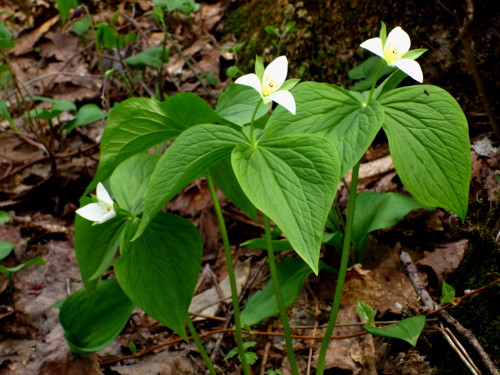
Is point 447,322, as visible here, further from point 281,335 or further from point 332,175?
point 332,175

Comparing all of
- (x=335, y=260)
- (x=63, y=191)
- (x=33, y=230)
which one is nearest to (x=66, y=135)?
(x=63, y=191)

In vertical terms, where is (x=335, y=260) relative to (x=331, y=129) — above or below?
below

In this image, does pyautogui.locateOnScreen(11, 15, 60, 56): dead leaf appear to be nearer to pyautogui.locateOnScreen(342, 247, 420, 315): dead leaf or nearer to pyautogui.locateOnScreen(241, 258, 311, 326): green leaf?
pyautogui.locateOnScreen(241, 258, 311, 326): green leaf

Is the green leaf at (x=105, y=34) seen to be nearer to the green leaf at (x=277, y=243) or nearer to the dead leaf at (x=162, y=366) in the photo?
the green leaf at (x=277, y=243)

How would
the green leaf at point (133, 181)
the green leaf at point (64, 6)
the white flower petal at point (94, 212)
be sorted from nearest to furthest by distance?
1. the white flower petal at point (94, 212)
2. the green leaf at point (133, 181)
3. the green leaf at point (64, 6)

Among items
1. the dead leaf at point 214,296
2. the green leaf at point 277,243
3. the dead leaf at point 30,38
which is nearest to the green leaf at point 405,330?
the green leaf at point 277,243

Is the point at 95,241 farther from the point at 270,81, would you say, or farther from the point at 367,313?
the point at 367,313

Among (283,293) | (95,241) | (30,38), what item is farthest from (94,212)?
(30,38)
